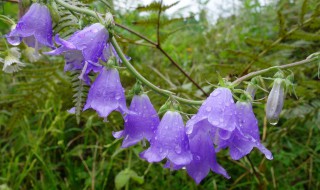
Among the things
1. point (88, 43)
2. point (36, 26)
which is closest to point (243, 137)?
point (88, 43)

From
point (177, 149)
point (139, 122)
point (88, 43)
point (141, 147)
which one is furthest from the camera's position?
point (141, 147)

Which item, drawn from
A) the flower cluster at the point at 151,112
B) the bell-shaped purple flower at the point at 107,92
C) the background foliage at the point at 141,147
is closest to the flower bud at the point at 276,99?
the flower cluster at the point at 151,112

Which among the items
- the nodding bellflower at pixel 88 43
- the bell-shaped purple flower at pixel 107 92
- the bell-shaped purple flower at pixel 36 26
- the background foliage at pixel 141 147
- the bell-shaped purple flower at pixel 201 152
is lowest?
the background foliage at pixel 141 147

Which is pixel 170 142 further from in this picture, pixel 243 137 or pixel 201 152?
pixel 243 137

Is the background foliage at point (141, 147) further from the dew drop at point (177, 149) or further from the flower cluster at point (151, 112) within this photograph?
the dew drop at point (177, 149)

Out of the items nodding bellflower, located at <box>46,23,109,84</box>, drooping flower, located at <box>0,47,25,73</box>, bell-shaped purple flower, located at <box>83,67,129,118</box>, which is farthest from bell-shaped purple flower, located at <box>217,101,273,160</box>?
drooping flower, located at <box>0,47,25,73</box>

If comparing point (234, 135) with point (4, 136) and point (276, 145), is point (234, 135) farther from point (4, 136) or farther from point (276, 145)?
point (4, 136)
